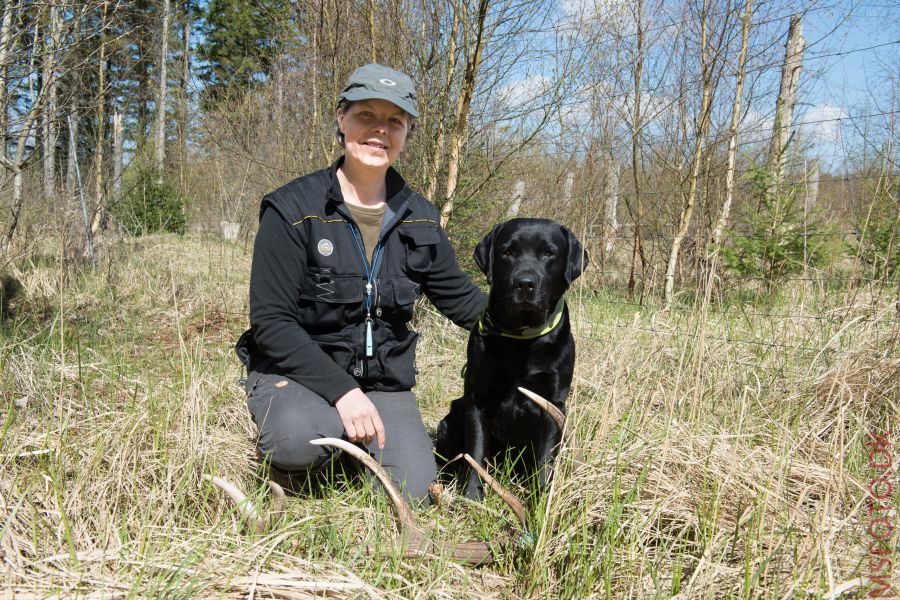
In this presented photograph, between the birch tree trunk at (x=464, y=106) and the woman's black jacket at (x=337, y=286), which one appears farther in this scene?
the birch tree trunk at (x=464, y=106)

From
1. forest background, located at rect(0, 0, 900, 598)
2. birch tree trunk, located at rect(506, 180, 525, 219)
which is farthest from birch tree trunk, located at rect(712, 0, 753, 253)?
birch tree trunk, located at rect(506, 180, 525, 219)

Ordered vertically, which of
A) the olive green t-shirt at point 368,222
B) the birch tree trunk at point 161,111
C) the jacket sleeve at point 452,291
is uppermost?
the birch tree trunk at point 161,111

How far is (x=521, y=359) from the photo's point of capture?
219cm

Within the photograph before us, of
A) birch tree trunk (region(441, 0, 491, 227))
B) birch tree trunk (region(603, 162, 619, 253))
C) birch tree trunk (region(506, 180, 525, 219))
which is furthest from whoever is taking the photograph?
birch tree trunk (region(603, 162, 619, 253))

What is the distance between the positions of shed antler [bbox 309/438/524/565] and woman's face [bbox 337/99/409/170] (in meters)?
1.11

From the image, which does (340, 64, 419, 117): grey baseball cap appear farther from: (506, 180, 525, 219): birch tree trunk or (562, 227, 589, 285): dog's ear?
(506, 180, 525, 219): birch tree trunk

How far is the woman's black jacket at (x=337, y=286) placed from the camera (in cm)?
216

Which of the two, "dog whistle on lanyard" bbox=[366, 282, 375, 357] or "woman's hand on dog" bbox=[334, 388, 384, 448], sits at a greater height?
"dog whistle on lanyard" bbox=[366, 282, 375, 357]

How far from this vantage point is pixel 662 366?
118 inches

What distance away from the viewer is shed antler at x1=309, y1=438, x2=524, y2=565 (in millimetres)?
1627

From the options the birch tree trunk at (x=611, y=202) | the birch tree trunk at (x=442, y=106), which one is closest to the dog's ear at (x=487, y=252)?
the birch tree trunk at (x=442, y=106)

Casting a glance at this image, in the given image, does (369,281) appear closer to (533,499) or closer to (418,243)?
(418,243)

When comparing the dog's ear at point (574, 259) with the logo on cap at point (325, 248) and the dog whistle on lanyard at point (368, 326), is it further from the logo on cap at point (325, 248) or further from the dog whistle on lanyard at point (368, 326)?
the logo on cap at point (325, 248)

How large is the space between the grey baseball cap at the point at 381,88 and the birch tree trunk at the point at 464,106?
163cm
